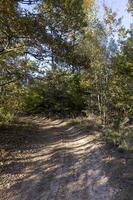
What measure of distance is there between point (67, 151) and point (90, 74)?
6.23m

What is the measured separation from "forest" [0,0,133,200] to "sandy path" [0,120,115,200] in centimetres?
28

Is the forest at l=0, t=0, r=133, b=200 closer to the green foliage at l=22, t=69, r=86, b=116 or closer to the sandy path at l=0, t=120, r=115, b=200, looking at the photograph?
the sandy path at l=0, t=120, r=115, b=200

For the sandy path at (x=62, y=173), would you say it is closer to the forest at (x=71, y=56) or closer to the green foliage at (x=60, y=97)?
the forest at (x=71, y=56)

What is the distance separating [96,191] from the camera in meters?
10.2

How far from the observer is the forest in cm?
1378

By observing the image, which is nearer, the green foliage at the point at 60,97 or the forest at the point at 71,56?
the forest at the point at 71,56

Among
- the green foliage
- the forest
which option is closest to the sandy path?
the forest

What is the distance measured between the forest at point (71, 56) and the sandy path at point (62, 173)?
→ 0.92 ft

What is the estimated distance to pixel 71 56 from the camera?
53.3ft

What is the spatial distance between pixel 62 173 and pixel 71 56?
6268 millimetres

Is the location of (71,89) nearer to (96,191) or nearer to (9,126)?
(9,126)

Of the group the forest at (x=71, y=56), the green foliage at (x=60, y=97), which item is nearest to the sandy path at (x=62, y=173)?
the forest at (x=71, y=56)

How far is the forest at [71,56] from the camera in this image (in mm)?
13781

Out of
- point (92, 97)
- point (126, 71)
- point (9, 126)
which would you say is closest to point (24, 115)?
point (9, 126)
